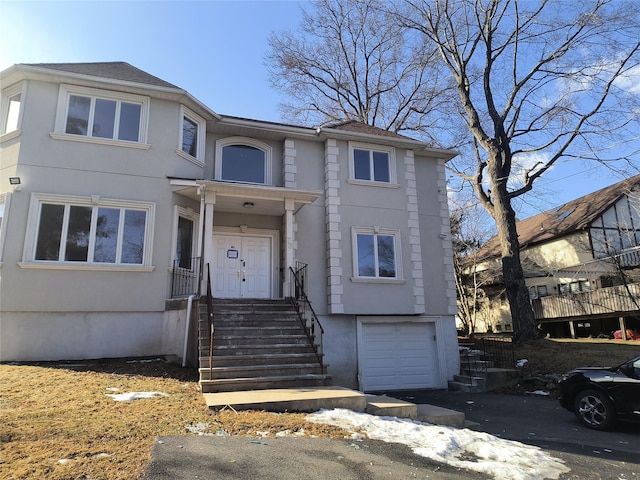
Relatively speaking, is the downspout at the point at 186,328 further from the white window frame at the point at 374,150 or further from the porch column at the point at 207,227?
the white window frame at the point at 374,150

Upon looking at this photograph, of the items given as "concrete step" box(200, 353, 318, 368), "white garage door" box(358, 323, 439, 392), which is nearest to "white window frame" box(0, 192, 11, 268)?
"concrete step" box(200, 353, 318, 368)

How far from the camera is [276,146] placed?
43.2ft

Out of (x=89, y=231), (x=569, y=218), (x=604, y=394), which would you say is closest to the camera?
(x=604, y=394)

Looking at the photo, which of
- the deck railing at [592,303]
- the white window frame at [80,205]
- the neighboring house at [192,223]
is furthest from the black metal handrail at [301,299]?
the deck railing at [592,303]

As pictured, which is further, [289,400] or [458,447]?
[289,400]

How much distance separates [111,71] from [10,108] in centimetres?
262

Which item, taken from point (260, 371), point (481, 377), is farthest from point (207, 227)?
point (481, 377)

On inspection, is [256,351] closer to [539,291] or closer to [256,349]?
[256,349]

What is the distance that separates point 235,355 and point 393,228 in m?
6.71

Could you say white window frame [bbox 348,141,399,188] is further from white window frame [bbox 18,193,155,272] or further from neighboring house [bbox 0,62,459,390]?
white window frame [bbox 18,193,155,272]

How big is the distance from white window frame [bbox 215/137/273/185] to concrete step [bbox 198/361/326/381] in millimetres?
6183

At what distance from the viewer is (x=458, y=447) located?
5195 mm

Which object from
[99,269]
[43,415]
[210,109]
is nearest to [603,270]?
[210,109]

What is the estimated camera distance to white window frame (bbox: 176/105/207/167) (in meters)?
11.4
